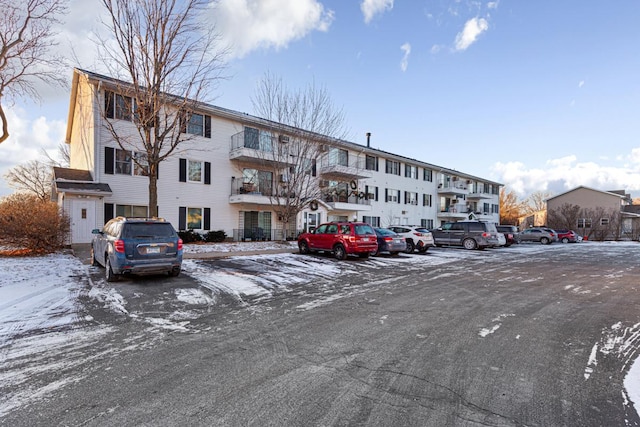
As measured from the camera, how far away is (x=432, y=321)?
5945 mm

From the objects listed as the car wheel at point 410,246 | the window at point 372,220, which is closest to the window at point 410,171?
the window at point 372,220

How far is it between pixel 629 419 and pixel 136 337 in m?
5.56

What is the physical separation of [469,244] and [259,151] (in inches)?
579

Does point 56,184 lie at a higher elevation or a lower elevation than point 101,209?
higher

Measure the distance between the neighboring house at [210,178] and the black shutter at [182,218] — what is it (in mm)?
57

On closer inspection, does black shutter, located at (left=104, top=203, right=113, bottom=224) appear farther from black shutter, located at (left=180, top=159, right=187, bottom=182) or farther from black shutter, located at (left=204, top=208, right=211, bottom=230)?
black shutter, located at (left=204, top=208, right=211, bottom=230)

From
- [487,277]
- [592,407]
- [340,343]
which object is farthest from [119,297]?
[487,277]

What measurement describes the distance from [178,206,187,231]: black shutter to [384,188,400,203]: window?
20927 millimetres

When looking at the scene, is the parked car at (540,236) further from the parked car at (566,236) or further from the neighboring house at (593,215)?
the neighboring house at (593,215)

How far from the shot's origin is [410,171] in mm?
39719

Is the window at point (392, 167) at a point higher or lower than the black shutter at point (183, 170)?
higher

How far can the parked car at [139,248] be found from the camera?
8.66m

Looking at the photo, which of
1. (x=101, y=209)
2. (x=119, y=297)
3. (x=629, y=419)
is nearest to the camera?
(x=629, y=419)

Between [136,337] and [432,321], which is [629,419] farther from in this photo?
[136,337]
